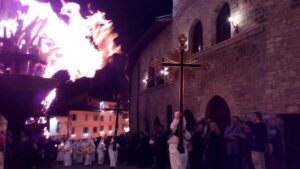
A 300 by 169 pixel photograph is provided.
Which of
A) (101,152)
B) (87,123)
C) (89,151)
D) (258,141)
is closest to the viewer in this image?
(258,141)

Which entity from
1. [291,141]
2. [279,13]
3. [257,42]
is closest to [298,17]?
[279,13]

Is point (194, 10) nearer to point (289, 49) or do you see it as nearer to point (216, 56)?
point (216, 56)

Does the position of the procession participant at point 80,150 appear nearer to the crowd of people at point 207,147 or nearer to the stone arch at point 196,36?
the crowd of people at point 207,147

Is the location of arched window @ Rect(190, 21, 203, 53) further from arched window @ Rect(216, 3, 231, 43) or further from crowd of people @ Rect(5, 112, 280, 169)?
crowd of people @ Rect(5, 112, 280, 169)

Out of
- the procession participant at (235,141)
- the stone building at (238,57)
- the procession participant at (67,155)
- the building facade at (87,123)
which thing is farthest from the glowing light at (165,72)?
the building facade at (87,123)

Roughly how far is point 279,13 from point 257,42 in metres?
1.31

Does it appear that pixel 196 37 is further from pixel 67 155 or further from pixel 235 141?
pixel 67 155

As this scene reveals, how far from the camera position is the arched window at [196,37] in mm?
17500

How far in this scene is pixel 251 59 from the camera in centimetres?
1234

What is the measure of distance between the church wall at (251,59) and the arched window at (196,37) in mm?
304

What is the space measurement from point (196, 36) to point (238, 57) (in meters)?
5.06

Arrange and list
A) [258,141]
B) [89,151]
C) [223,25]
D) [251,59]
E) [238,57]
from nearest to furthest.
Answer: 1. [258,141]
2. [251,59]
3. [238,57]
4. [223,25]
5. [89,151]

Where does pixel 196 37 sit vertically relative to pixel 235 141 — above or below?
above

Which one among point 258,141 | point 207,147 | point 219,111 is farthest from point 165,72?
point 258,141
